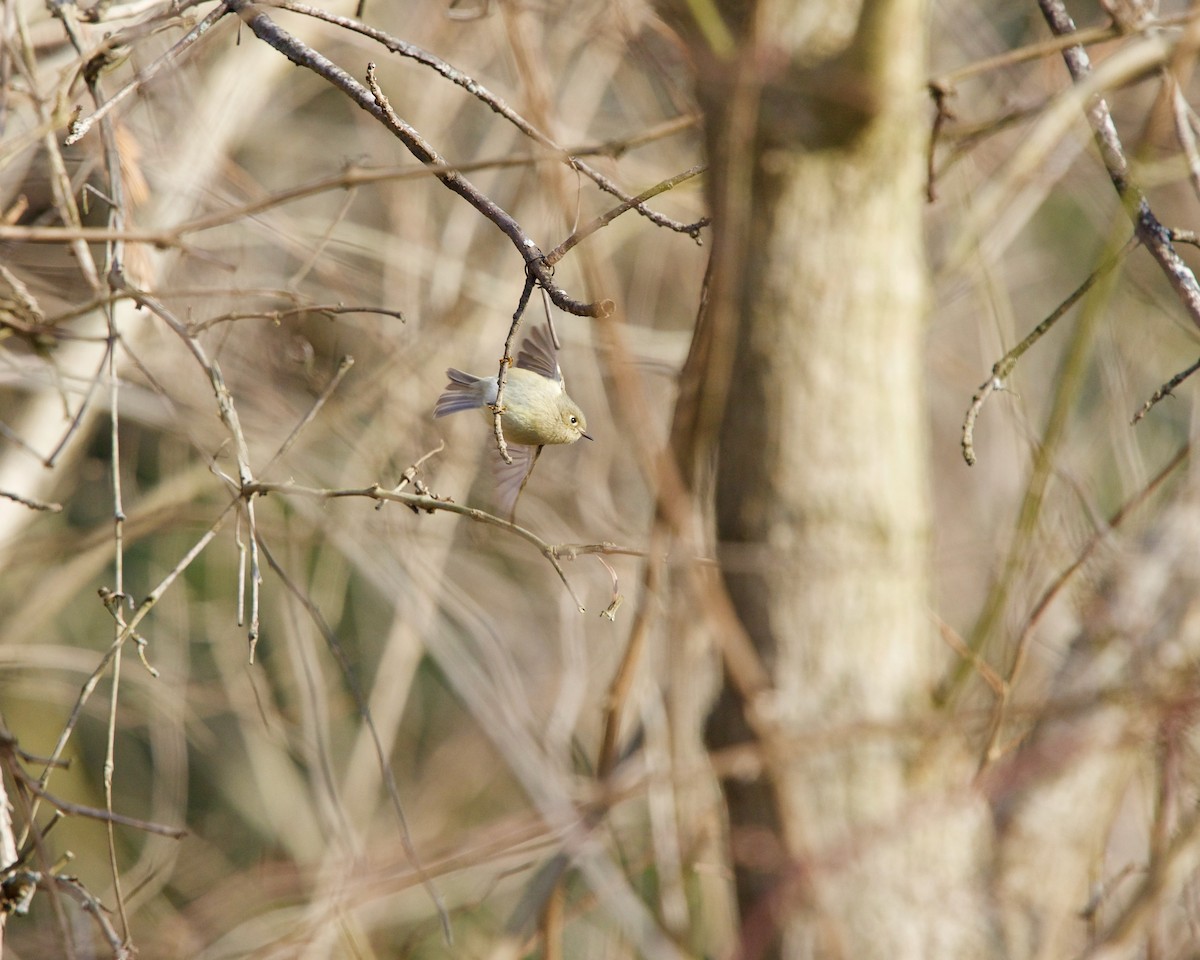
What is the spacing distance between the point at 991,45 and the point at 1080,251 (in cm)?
312

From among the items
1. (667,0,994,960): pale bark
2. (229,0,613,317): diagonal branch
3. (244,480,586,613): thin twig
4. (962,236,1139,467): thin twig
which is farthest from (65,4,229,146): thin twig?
(667,0,994,960): pale bark

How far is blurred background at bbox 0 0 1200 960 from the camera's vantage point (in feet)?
5.24

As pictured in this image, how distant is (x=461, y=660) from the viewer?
3.10 meters

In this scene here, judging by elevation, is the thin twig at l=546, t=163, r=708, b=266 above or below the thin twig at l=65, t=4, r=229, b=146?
below

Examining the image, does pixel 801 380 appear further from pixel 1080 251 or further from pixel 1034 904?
pixel 1080 251

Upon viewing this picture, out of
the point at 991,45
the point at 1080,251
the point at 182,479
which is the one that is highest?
the point at 1080,251

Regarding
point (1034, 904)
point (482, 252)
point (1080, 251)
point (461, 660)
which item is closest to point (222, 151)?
point (482, 252)

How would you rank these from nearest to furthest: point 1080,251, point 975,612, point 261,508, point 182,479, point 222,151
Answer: point 222,151
point 182,479
point 261,508
point 975,612
point 1080,251

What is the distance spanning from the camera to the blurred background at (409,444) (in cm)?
160

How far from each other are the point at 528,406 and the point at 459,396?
12 centimetres

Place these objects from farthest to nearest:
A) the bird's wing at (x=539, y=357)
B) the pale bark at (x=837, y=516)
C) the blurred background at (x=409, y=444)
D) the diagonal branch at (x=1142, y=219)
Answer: the pale bark at (x=837, y=516) → the blurred background at (x=409, y=444) → the bird's wing at (x=539, y=357) → the diagonal branch at (x=1142, y=219)

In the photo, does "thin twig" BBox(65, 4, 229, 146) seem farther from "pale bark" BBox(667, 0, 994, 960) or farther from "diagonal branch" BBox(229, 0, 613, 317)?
"pale bark" BBox(667, 0, 994, 960)

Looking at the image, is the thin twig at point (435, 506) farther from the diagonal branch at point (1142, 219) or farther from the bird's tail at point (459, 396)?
the diagonal branch at point (1142, 219)

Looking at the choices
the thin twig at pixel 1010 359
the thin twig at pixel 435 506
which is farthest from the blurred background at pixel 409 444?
the thin twig at pixel 435 506
